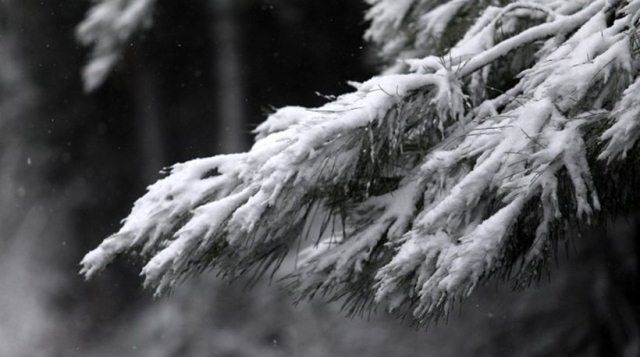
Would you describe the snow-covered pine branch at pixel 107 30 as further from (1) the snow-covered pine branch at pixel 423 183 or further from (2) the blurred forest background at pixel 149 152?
(1) the snow-covered pine branch at pixel 423 183

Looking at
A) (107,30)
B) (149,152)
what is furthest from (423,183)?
(149,152)

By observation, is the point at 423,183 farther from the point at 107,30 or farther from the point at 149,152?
the point at 149,152

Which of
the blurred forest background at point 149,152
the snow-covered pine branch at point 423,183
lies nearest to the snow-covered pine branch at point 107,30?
the blurred forest background at point 149,152

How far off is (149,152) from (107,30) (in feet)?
4.30

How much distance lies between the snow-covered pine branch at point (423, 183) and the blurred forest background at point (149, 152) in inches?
144

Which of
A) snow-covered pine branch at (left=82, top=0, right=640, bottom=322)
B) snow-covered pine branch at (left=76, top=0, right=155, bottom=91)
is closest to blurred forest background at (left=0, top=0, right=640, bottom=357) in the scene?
snow-covered pine branch at (left=76, top=0, right=155, bottom=91)

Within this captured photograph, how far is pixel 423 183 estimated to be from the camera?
1.88 metres

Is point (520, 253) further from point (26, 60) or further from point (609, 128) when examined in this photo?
point (26, 60)

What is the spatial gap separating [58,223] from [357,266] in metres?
6.62

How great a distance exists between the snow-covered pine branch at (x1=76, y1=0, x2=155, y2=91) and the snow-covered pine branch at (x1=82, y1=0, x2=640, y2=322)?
4.63 metres

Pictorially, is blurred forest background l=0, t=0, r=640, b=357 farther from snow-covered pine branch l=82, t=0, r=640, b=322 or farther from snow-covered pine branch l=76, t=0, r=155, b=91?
snow-covered pine branch l=82, t=0, r=640, b=322

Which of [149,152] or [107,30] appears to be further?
[149,152]

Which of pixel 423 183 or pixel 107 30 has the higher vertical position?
pixel 107 30

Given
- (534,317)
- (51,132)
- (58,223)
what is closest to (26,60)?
(51,132)
